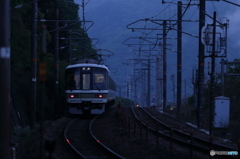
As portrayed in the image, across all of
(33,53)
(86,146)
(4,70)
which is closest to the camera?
(4,70)

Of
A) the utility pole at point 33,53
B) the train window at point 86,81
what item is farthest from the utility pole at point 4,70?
the train window at point 86,81

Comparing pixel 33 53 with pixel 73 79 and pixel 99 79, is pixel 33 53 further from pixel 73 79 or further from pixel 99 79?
pixel 99 79

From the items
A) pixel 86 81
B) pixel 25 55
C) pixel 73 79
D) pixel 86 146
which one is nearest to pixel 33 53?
pixel 73 79

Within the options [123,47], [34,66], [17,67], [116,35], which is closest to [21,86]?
[17,67]

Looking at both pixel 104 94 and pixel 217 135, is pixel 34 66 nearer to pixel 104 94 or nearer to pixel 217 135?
pixel 104 94

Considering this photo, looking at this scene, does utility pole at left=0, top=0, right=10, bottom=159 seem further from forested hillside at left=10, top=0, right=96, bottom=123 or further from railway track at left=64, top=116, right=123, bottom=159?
forested hillside at left=10, top=0, right=96, bottom=123

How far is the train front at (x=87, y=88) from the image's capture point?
79.5ft

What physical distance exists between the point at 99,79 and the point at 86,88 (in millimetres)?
953

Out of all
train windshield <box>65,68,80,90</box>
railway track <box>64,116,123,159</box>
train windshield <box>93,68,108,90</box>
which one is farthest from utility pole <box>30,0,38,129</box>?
train windshield <box>93,68,108,90</box>

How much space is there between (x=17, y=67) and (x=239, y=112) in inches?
635

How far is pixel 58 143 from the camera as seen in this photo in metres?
14.5

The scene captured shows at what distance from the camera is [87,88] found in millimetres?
24375

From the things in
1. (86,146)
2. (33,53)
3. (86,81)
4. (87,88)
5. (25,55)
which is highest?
(25,55)

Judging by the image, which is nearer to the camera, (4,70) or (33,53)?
(4,70)
